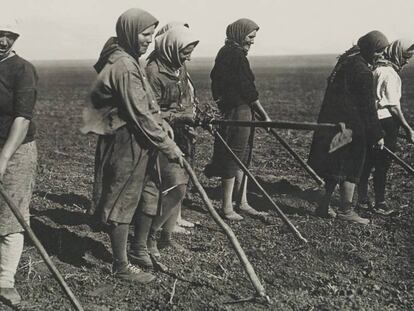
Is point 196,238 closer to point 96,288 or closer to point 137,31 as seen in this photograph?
point 96,288

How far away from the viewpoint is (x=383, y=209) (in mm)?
6449

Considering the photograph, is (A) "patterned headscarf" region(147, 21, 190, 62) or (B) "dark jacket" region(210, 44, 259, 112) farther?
(B) "dark jacket" region(210, 44, 259, 112)

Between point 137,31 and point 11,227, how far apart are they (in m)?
1.62

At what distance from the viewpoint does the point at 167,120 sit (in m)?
4.75

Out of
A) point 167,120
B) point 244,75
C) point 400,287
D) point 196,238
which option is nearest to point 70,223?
point 196,238

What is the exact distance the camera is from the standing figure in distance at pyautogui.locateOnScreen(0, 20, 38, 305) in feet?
12.1

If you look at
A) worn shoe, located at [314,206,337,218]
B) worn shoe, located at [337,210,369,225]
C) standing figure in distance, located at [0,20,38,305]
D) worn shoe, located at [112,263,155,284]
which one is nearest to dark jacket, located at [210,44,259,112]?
worn shoe, located at [314,206,337,218]

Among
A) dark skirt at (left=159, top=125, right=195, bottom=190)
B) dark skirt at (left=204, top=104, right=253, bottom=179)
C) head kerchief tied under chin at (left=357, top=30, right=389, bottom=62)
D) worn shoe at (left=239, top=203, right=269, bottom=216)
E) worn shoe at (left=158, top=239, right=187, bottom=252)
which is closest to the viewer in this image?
dark skirt at (left=159, top=125, right=195, bottom=190)

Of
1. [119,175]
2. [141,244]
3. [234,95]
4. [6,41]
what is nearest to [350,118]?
[234,95]

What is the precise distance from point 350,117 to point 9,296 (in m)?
3.59

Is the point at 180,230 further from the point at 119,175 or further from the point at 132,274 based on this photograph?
the point at 119,175

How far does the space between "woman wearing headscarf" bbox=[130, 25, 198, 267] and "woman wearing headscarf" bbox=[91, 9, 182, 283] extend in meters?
0.30

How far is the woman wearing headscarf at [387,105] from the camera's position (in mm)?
5934

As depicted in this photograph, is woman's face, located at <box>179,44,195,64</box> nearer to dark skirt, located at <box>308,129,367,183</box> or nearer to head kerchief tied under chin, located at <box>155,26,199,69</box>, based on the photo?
head kerchief tied under chin, located at <box>155,26,199,69</box>
